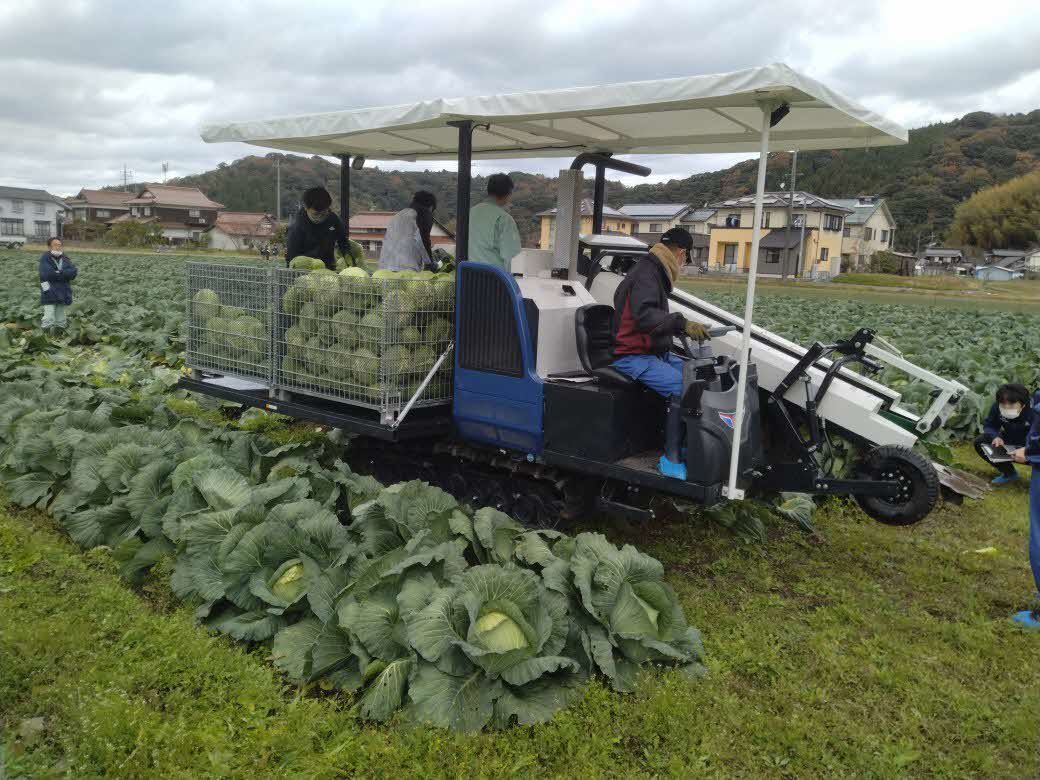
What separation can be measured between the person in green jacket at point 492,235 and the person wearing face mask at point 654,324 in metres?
0.91

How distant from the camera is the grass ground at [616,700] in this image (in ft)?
10.0

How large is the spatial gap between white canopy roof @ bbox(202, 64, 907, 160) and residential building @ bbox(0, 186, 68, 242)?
91.0m

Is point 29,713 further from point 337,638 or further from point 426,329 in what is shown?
point 426,329

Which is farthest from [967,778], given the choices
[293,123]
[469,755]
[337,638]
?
[293,123]

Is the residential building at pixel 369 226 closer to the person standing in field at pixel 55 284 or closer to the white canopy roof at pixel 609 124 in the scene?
the white canopy roof at pixel 609 124

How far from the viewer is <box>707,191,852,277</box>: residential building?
49312mm

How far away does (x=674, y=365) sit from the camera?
478 centimetres

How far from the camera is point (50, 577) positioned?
14.5 feet

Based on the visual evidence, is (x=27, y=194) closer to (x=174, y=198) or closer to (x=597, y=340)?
(x=174, y=198)

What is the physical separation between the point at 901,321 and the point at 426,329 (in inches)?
700

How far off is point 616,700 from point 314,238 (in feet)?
14.6

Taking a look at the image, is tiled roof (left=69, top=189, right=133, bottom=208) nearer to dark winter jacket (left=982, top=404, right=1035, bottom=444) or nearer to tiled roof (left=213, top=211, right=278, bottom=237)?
tiled roof (left=213, top=211, right=278, bottom=237)

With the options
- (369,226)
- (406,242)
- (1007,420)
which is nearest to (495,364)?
(406,242)

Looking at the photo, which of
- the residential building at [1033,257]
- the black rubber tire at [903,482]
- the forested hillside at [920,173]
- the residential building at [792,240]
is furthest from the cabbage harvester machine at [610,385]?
the residential building at [1033,257]
